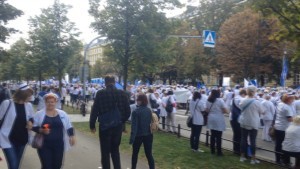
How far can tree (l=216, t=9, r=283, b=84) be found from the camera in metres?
38.5

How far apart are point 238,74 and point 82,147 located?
32.5m

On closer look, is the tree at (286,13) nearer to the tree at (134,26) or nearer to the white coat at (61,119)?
the white coat at (61,119)

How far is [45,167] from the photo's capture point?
18.6ft

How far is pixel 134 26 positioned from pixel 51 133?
42.0ft

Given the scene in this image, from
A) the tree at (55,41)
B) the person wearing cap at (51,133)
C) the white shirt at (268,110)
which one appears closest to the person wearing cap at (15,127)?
the person wearing cap at (51,133)

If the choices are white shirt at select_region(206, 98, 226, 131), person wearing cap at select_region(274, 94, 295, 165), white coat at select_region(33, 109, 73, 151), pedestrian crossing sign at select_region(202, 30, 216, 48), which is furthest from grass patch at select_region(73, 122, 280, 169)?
pedestrian crossing sign at select_region(202, 30, 216, 48)

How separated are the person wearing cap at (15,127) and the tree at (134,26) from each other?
12230 mm

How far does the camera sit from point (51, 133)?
224 inches

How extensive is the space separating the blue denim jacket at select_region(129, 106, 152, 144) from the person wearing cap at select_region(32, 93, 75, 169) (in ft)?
5.80

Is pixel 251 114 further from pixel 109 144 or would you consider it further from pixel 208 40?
pixel 208 40

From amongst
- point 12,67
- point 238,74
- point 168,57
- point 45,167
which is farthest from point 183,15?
point 45,167

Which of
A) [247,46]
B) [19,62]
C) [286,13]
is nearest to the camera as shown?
[286,13]

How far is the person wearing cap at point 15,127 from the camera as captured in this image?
231 inches

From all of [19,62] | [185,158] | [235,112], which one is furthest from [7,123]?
[19,62]
